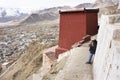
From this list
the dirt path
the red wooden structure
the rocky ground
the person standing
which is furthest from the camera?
the rocky ground

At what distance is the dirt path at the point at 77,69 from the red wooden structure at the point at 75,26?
3.34 meters

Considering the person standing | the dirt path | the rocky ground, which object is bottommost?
the rocky ground

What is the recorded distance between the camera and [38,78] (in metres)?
14.6

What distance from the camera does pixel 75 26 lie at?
1570 cm

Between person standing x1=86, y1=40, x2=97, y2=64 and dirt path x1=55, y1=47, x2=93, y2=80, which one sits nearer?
dirt path x1=55, y1=47, x2=93, y2=80

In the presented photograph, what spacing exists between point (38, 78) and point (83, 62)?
4.50 metres

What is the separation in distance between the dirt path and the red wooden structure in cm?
334

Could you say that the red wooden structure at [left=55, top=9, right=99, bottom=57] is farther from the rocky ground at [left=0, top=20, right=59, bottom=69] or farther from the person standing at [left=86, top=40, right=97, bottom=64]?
the rocky ground at [left=0, top=20, right=59, bottom=69]

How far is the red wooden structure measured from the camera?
50.4 ft

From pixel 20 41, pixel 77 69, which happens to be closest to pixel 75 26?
pixel 77 69

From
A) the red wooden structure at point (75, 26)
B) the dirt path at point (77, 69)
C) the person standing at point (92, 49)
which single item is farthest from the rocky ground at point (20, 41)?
the person standing at point (92, 49)

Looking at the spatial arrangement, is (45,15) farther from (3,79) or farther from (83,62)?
(83,62)

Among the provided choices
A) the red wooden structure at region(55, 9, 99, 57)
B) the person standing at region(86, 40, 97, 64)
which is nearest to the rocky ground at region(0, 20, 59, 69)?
the red wooden structure at region(55, 9, 99, 57)

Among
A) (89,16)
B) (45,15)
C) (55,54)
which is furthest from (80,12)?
(45,15)
